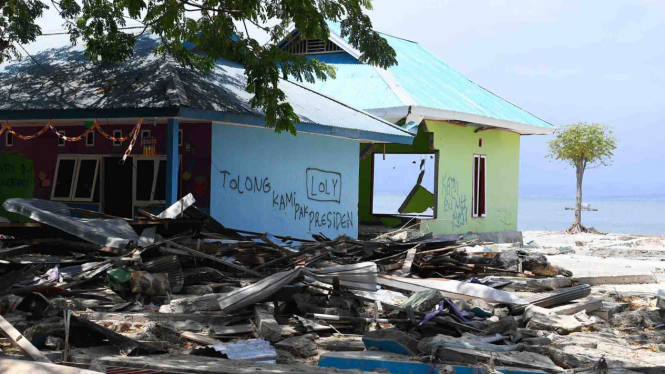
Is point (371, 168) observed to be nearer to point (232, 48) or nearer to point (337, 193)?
point (337, 193)

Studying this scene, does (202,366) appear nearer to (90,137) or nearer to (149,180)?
(149,180)

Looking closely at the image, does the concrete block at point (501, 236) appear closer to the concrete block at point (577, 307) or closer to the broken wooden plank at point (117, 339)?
the concrete block at point (577, 307)

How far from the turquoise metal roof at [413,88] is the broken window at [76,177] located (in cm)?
731

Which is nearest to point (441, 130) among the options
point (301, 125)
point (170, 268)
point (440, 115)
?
point (440, 115)

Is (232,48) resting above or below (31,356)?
above

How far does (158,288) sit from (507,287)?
499 cm

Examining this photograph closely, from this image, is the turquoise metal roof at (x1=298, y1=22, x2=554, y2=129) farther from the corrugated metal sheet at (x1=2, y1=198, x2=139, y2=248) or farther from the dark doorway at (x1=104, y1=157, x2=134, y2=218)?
the corrugated metal sheet at (x1=2, y1=198, x2=139, y2=248)

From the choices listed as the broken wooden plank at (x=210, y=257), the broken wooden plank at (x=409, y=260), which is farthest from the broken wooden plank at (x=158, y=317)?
the broken wooden plank at (x=409, y=260)

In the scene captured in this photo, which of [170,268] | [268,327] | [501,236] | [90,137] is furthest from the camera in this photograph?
[501,236]

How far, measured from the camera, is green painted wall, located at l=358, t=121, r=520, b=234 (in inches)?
834

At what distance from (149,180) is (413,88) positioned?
835 centimetres

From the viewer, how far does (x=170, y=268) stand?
9.04 metres

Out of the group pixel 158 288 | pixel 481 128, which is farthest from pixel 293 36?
pixel 158 288

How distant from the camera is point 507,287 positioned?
35.4 ft
